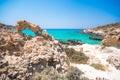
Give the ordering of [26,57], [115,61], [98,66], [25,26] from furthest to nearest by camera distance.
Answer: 1. [115,61]
2. [25,26]
3. [98,66]
4. [26,57]

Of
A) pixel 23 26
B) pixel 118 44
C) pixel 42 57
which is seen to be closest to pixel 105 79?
pixel 42 57

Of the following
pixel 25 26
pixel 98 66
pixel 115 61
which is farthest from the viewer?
pixel 115 61

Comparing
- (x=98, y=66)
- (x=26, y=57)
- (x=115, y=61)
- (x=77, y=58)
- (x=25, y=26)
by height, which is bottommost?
(x=98, y=66)

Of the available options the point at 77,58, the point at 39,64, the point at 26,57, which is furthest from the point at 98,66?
the point at 26,57

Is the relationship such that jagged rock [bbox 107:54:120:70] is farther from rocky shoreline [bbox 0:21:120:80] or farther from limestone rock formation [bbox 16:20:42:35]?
limestone rock formation [bbox 16:20:42:35]

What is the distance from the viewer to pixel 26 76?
1073 centimetres

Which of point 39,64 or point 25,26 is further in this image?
point 25,26

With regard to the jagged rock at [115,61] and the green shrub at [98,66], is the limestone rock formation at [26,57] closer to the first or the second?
the green shrub at [98,66]

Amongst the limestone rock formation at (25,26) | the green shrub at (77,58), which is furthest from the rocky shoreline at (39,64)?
the limestone rock formation at (25,26)

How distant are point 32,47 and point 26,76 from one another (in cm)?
282

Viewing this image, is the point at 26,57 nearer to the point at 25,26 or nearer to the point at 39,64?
the point at 39,64

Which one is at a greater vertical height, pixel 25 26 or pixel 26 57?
pixel 25 26

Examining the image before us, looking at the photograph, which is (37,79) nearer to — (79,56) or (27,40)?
(27,40)

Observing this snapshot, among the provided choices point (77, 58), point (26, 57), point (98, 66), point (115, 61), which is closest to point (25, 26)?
point (26, 57)
